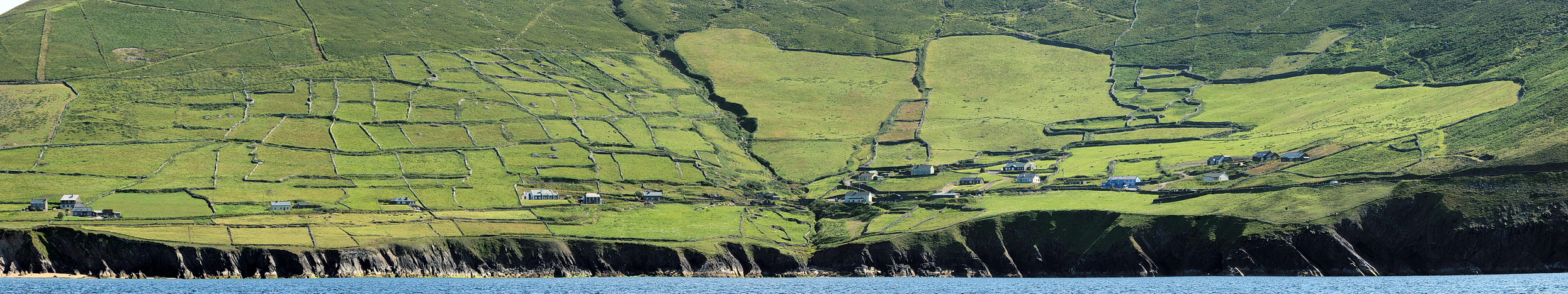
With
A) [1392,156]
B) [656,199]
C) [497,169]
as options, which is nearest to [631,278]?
[656,199]

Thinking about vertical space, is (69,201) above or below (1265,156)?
below

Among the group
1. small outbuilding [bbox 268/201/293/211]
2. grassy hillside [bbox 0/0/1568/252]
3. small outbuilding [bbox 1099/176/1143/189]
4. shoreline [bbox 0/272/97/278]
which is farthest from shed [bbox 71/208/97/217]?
small outbuilding [bbox 1099/176/1143/189]

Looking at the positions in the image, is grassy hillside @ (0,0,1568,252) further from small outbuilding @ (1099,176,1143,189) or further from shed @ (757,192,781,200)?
small outbuilding @ (1099,176,1143,189)

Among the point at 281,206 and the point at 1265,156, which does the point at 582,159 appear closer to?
the point at 281,206

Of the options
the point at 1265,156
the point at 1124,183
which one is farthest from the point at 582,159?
the point at 1265,156

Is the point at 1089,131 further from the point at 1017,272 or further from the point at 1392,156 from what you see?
the point at 1017,272
